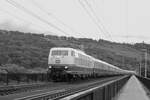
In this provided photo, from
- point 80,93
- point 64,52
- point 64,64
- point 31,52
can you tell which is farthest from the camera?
point 31,52

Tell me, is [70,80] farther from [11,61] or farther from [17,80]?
[11,61]

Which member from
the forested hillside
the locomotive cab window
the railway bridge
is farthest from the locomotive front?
the forested hillside

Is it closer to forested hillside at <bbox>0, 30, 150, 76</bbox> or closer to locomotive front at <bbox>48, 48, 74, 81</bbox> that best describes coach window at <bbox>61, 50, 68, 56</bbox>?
locomotive front at <bbox>48, 48, 74, 81</bbox>

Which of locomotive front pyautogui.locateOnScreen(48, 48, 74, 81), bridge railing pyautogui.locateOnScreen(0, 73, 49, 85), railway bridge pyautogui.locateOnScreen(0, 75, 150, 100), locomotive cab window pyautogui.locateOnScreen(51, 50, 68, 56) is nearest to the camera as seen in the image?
railway bridge pyautogui.locateOnScreen(0, 75, 150, 100)

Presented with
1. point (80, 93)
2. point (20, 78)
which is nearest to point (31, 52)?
point (20, 78)

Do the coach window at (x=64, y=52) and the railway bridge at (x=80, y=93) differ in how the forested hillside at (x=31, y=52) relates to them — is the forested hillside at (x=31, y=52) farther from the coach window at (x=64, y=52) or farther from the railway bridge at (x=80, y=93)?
the railway bridge at (x=80, y=93)

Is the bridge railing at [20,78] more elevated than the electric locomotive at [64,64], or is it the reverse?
the electric locomotive at [64,64]

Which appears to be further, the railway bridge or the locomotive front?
the locomotive front

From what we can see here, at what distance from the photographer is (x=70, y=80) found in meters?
36.4

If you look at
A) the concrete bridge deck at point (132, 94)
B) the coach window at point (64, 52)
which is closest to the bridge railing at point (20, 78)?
the coach window at point (64, 52)

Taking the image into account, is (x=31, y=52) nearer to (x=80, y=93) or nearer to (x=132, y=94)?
(x=132, y=94)

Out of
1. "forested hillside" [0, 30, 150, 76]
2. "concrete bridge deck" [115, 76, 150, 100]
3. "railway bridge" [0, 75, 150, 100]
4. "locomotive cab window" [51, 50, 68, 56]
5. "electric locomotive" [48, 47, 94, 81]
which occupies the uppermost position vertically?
"forested hillside" [0, 30, 150, 76]

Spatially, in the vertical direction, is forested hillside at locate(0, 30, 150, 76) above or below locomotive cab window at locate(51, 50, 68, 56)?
above

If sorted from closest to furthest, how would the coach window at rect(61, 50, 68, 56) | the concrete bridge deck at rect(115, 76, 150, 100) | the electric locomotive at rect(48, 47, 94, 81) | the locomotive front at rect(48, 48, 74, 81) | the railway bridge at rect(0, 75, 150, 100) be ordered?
the railway bridge at rect(0, 75, 150, 100), the concrete bridge deck at rect(115, 76, 150, 100), the locomotive front at rect(48, 48, 74, 81), the electric locomotive at rect(48, 47, 94, 81), the coach window at rect(61, 50, 68, 56)
